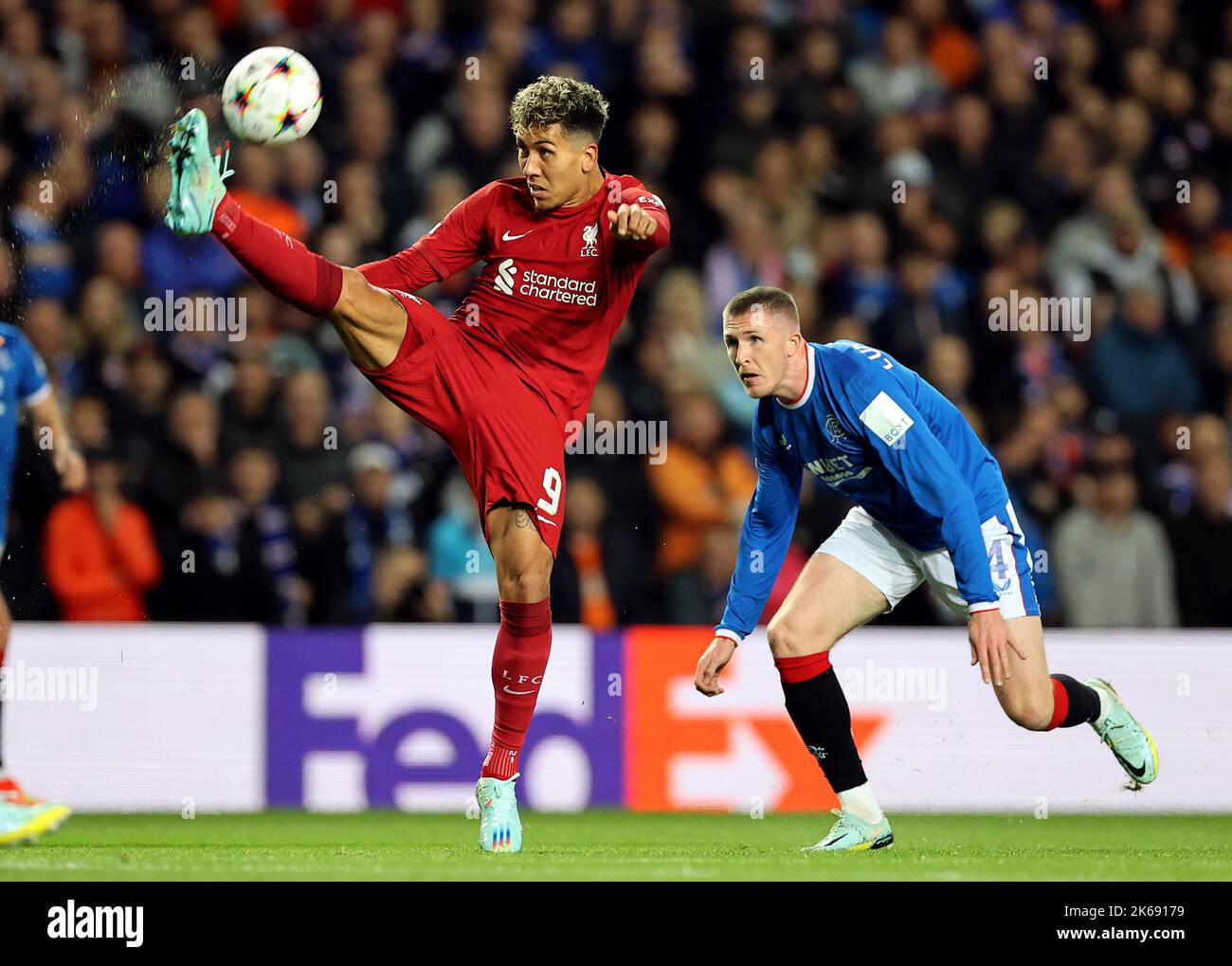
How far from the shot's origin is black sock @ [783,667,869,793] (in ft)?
19.2

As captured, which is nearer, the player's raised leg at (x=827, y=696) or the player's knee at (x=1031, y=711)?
the player's raised leg at (x=827, y=696)

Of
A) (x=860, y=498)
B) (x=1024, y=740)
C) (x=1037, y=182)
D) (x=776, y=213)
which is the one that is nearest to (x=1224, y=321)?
(x=1037, y=182)

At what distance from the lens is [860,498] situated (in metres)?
6.00

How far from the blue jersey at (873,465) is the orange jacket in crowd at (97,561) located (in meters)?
3.42

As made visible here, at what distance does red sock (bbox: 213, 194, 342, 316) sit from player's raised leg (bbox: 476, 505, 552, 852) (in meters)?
1.00

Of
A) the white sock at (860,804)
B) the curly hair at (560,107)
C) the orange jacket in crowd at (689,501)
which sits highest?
the curly hair at (560,107)

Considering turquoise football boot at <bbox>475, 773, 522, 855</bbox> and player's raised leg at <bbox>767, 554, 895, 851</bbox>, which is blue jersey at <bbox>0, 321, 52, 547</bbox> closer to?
turquoise football boot at <bbox>475, 773, 522, 855</bbox>

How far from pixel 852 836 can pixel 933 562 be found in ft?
3.28

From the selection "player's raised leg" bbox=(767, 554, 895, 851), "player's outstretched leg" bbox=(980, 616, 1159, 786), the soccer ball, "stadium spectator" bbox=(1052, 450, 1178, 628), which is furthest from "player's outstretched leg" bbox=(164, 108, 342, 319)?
"stadium spectator" bbox=(1052, 450, 1178, 628)

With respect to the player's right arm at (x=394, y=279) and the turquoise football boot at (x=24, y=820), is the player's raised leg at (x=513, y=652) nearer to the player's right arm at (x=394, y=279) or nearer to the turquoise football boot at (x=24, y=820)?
the player's right arm at (x=394, y=279)

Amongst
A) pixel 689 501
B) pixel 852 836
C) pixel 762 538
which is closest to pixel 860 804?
pixel 852 836

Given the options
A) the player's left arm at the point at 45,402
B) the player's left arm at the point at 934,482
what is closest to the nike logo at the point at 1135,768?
the player's left arm at the point at 934,482

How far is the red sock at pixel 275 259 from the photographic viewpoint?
5152 mm

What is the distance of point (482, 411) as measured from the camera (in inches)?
231
